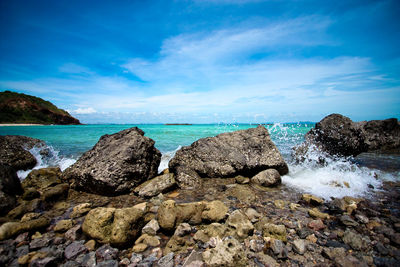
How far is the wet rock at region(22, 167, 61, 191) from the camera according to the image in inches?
264

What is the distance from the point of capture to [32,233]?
4.05 metres

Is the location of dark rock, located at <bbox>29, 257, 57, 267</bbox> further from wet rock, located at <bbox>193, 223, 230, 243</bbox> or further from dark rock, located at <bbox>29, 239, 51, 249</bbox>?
wet rock, located at <bbox>193, 223, 230, 243</bbox>

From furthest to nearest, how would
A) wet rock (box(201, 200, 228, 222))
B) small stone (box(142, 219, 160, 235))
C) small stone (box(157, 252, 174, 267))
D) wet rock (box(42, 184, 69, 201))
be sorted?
wet rock (box(42, 184, 69, 201)) → wet rock (box(201, 200, 228, 222)) → small stone (box(142, 219, 160, 235)) → small stone (box(157, 252, 174, 267))

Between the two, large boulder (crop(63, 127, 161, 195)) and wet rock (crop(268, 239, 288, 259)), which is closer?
wet rock (crop(268, 239, 288, 259))

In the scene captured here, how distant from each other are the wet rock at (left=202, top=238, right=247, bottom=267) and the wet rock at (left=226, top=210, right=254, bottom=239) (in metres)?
0.71

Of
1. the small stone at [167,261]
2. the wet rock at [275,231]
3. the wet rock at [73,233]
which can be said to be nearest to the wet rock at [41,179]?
the wet rock at [73,233]

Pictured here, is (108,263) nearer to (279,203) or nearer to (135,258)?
(135,258)

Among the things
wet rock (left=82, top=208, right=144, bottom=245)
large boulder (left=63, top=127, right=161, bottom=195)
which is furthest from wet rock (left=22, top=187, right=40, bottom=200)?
wet rock (left=82, top=208, right=144, bottom=245)

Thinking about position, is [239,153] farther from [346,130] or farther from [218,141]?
[346,130]

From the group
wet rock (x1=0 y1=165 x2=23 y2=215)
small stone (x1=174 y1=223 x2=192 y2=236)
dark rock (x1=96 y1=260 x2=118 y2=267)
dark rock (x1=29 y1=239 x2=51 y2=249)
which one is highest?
wet rock (x1=0 y1=165 x2=23 y2=215)

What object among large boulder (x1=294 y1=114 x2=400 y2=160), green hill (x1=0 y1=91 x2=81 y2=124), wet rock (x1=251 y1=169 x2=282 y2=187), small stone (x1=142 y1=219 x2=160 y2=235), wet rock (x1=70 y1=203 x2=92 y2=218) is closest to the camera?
small stone (x1=142 y1=219 x2=160 y2=235)

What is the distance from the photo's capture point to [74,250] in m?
3.55

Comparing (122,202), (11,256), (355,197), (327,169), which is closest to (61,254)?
(11,256)

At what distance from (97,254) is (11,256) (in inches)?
63.1
